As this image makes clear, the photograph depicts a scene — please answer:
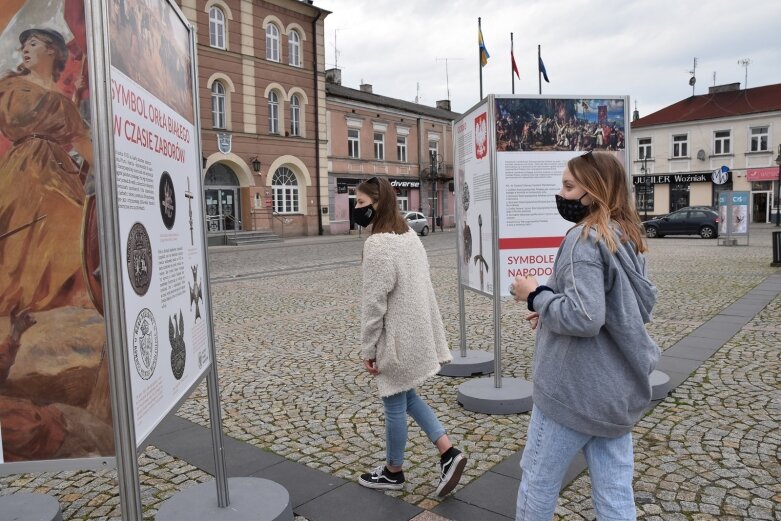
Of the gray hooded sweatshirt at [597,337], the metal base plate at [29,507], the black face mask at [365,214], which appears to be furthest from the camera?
the black face mask at [365,214]

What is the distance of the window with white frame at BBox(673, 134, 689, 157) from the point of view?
43.0 m

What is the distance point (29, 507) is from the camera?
10.4 feet

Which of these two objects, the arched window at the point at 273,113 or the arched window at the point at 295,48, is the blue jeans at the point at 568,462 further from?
the arched window at the point at 295,48

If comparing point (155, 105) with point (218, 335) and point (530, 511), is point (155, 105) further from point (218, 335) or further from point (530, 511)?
point (218, 335)

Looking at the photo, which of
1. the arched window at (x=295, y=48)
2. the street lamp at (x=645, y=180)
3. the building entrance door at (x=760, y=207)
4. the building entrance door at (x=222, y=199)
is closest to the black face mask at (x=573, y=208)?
the building entrance door at (x=222, y=199)

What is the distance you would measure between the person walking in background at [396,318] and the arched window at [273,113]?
29031 mm

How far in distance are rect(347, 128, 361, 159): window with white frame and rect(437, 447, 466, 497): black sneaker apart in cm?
3383

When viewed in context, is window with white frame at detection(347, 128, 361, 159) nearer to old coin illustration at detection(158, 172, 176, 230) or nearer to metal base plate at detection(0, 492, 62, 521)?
metal base plate at detection(0, 492, 62, 521)

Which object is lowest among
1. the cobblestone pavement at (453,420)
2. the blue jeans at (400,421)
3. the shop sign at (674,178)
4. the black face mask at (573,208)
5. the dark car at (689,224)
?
the cobblestone pavement at (453,420)

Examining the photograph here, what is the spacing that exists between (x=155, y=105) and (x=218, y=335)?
5790 millimetres

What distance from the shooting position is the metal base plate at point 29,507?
9.98ft

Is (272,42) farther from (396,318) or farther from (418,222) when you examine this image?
(396,318)

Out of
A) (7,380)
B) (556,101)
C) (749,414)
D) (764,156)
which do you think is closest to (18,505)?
(7,380)

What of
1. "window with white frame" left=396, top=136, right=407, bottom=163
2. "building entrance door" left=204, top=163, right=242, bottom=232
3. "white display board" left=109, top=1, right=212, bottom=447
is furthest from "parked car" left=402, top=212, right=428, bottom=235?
"white display board" left=109, top=1, right=212, bottom=447
